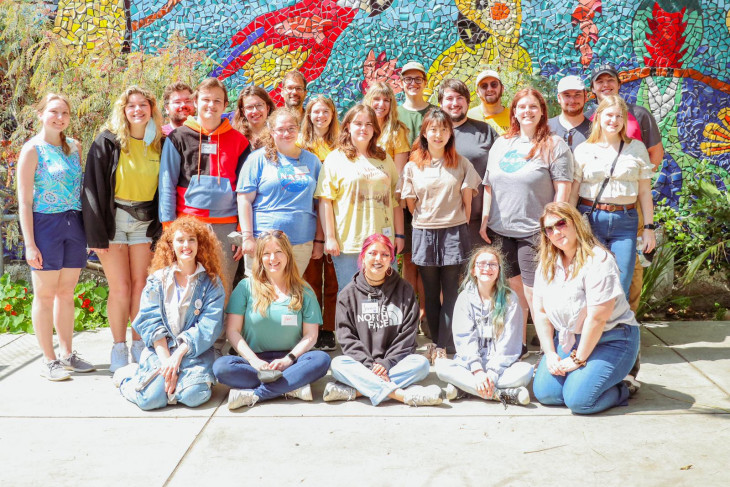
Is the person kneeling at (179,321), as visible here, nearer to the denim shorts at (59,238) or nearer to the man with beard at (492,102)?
the denim shorts at (59,238)

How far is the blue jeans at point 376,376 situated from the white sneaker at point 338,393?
1.5 inches

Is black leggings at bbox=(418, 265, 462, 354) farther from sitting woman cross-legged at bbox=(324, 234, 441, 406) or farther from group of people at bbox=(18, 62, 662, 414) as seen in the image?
sitting woman cross-legged at bbox=(324, 234, 441, 406)

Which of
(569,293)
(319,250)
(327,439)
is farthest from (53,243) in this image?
(569,293)

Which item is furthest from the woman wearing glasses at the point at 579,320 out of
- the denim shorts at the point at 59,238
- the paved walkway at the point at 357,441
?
the denim shorts at the point at 59,238

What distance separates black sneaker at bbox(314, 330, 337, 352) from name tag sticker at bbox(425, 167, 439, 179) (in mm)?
1430

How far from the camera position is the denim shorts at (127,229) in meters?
4.75

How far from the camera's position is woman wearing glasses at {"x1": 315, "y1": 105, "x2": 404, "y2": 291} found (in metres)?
4.81

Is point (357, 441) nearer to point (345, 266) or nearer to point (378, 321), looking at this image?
point (378, 321)

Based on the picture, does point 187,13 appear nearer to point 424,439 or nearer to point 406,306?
point 406,306

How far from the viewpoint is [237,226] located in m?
5.02

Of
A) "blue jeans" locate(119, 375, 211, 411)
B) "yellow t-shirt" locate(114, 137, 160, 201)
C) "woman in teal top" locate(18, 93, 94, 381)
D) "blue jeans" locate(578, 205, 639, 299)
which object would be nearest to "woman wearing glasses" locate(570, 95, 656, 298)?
"blue jeans" locate(578, 205, 639, 299)

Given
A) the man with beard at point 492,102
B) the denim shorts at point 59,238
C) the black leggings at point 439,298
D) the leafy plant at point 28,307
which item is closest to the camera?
the denim shorts at point 59,238

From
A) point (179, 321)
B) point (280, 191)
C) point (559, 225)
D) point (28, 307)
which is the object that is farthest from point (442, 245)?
point (28, 307)

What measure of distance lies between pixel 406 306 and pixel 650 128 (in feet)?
7.46
